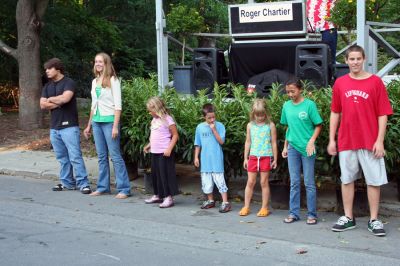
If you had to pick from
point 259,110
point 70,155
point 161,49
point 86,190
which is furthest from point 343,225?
point 161,49

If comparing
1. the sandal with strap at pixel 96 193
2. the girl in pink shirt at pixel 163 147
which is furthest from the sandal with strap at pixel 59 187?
the girl in pink shirt at pixel 163 147

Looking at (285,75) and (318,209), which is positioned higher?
(285,75)

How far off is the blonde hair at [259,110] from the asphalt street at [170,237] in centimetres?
110

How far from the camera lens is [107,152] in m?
8.20

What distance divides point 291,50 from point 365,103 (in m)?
5.26

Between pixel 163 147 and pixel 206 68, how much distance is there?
4.02m

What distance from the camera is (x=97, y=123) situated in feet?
26.2

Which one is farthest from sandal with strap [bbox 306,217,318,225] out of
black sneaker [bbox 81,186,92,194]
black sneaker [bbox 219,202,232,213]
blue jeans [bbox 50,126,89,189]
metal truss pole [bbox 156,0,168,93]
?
metal truss pole [bbox 156,0,168,93]

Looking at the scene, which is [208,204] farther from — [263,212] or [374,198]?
[374,198]

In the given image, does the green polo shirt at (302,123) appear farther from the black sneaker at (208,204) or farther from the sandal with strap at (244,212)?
the black sneaker at (208,204)

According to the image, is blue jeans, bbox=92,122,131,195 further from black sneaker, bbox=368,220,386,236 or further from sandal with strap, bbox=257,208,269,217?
black sneaker, bbox=368,220,386,236

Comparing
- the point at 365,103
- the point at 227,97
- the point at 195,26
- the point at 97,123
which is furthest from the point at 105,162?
the point at 195,26

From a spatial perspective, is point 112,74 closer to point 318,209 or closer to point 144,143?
point 144,143

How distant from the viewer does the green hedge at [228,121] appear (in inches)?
268
